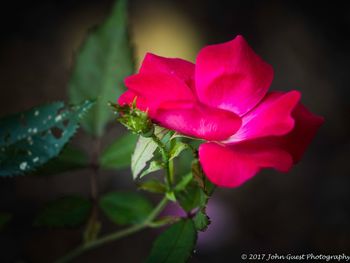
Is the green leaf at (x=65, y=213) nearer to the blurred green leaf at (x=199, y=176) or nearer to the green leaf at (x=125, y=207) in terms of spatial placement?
the green leaf at (x=125, y=207)

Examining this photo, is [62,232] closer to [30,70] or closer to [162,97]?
[30,70]

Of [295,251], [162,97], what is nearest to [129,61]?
[162,97]

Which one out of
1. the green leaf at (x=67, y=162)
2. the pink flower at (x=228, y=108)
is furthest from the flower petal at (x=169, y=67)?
the green leaf at (x=67, y=162)

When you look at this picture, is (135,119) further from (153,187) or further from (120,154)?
(120,154)

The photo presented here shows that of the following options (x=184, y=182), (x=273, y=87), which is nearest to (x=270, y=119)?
(x=184, y=182)

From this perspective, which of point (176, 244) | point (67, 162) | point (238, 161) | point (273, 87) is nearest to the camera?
point (238, 161)

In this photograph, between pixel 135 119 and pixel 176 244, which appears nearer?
pixel 135 119
